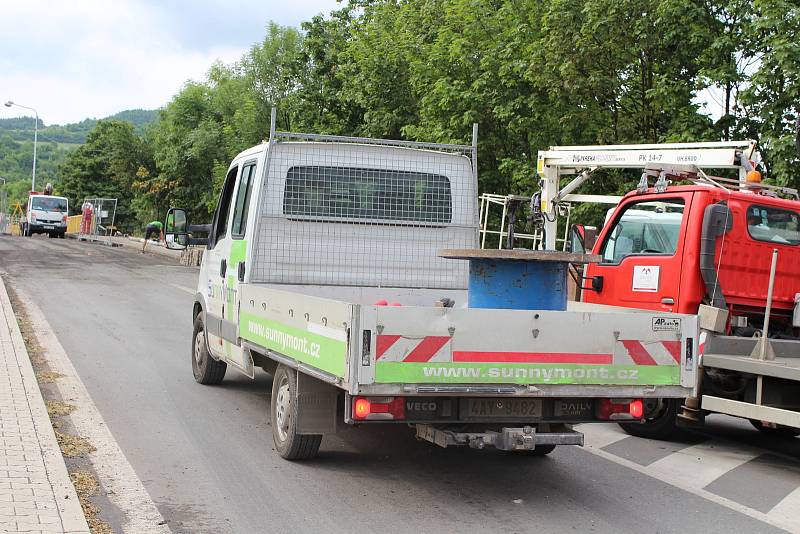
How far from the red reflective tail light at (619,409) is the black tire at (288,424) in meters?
1.99

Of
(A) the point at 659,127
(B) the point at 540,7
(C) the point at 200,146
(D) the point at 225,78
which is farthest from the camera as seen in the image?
(D) the point at 225,78

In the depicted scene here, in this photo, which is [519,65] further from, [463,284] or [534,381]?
[534,381]

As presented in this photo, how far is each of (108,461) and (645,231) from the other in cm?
522

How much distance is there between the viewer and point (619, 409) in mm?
6344

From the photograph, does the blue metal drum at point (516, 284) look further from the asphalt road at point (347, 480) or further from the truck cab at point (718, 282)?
the truck cab at point (718, 282)

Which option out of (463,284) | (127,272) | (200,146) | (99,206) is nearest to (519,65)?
(463,284)

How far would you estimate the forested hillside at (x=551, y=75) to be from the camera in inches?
583

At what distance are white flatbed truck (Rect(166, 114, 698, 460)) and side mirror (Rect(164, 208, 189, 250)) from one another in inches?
0.9

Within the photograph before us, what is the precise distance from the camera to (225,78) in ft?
229

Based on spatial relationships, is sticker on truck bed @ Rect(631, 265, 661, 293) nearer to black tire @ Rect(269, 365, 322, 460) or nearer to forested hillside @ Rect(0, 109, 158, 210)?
black tire @ Rect(269, 365, 322, 460)

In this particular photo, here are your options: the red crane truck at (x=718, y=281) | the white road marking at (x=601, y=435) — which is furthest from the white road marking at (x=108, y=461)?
the red crane truck at (x=718, y=281)

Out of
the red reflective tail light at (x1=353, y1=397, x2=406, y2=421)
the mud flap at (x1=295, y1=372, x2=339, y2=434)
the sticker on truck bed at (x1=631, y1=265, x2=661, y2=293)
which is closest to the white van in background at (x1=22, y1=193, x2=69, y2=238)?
the sticker on truck bed at (x1=631, y1=265, x2=661, y2=293)

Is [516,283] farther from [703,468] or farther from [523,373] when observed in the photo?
[703,468]

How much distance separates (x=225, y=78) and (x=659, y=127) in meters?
55.6
